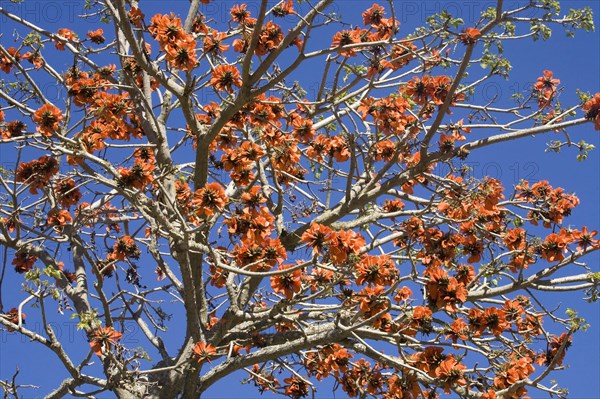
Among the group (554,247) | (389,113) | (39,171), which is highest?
(389,113)

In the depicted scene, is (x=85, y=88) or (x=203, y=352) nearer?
(x=203, y=352)

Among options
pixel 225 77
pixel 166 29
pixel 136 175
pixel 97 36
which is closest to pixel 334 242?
pixel 136 175

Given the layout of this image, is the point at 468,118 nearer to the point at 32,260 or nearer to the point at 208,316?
the point at 208,316

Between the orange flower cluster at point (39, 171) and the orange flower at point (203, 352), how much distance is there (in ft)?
7.24

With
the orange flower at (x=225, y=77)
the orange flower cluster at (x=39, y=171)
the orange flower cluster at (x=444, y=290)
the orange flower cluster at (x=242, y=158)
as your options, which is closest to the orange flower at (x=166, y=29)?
the orange flower at (x=225, y=77)

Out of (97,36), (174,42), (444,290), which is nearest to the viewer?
(444,290)

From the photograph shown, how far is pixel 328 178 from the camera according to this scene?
326 inches

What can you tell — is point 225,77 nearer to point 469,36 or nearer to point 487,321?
point 469,36

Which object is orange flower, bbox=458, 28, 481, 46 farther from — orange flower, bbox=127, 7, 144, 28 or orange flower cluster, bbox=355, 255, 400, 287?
orange flower, bbox=127, 7, 144, 28

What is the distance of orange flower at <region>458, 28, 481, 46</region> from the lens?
19.4 ft

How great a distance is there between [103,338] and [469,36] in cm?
412

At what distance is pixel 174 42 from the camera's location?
668 centimetres

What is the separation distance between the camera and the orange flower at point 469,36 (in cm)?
590

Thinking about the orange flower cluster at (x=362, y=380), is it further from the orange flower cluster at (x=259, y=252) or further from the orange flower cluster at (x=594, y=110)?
the orange flower cluster at (x=594, y=110)
